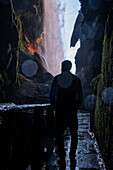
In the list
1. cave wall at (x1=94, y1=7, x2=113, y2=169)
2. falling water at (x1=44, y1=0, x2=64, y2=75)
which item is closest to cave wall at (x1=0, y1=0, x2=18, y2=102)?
cave wall at (x1=94, y1=7, x2=113, y2=169)

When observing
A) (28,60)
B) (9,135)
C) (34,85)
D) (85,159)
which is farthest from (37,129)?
(28,60)

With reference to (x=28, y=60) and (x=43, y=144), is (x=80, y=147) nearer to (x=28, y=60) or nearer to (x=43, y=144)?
(x=43, y=144)

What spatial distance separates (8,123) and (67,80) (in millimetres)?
1441

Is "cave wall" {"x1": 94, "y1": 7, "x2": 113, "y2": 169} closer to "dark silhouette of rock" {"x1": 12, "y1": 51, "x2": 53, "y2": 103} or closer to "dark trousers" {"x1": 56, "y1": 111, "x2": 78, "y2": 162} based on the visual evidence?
"dark trousers" {"x1": 56, "y1": 111, "x2": 78, "y2": 162}

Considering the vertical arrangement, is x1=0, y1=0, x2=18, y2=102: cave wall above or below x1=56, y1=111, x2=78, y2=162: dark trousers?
above

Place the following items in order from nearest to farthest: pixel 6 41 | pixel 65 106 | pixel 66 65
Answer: pixel 65 106 → pixel 66 65 → pixel 6 41

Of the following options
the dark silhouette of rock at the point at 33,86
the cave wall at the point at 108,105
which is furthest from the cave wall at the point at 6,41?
the cave wall at the point at 108,105

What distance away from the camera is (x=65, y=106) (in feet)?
7.07

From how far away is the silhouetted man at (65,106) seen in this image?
2156mm

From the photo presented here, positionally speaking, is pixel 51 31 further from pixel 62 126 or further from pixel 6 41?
pixel 62 126

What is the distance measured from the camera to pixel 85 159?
2.63 meters

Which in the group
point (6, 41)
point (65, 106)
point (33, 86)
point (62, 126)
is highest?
point (6, 41)

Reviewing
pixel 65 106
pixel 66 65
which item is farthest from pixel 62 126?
pixel 66 65

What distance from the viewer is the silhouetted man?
7.07 feet
